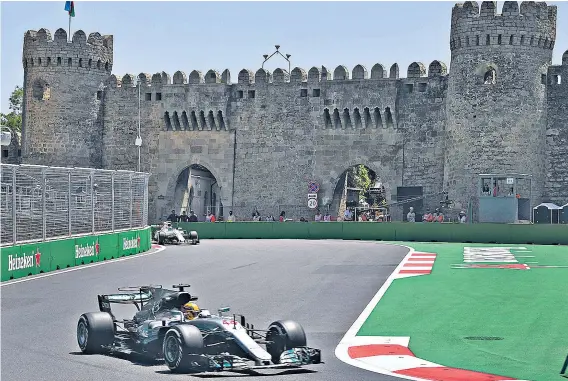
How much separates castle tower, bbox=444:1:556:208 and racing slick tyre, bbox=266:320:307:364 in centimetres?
4188

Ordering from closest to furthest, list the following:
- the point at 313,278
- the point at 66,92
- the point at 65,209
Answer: the point at 313,278 → the point at 65,209 → the point at 66,92

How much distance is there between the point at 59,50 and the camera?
2461 inches

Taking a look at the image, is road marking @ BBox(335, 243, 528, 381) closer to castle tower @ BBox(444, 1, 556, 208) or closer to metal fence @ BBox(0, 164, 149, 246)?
metal fence @ BBox(0, 164, 149, 246)

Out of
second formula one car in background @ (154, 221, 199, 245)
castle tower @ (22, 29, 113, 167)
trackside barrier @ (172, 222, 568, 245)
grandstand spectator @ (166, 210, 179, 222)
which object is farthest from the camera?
castle tower @ (22, 29, 113, 167)

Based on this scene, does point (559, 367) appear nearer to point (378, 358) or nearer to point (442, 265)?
point (378, 358)

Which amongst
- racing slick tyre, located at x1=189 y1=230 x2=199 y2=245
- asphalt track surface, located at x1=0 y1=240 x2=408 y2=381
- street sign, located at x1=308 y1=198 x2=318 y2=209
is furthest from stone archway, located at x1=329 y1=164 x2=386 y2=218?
asphalt track surface, located at x1=0 y1=240 x2=408 y2=381

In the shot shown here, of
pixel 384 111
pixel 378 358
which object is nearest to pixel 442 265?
pixel 378 358

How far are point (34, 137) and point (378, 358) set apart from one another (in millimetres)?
52061

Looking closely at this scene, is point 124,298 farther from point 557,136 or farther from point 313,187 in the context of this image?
point 313,187

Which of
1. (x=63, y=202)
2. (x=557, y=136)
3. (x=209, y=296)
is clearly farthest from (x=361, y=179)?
(x=209, y=296)

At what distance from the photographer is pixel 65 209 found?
99.9 feet

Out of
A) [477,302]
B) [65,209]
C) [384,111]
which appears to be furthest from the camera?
[384,111]

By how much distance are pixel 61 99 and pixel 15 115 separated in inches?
1615

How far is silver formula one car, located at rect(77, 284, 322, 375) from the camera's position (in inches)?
470
